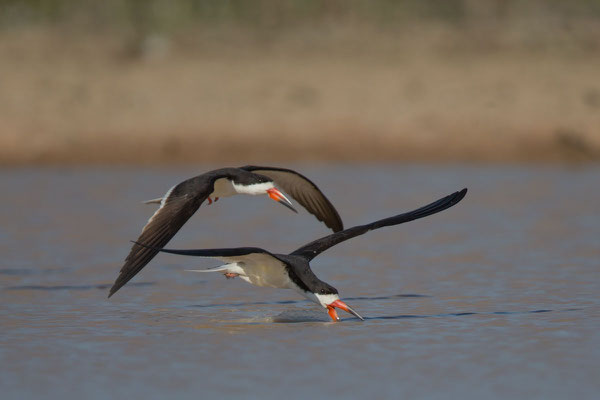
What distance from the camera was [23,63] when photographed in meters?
21.4

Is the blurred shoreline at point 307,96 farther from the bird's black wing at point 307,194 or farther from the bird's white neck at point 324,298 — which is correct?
the bird's white neck at point 324,298

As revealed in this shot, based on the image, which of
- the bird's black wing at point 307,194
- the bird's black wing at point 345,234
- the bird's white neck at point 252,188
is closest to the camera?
the bird's black wing at point 345,234

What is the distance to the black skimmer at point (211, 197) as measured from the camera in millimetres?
8203

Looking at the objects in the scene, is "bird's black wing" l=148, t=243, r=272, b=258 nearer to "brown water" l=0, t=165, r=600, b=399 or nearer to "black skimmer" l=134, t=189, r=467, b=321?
"black skimmer" l=134, t=189, r=467, b=321

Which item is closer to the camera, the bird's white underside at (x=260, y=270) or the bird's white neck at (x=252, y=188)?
the bird's white underside at (x=260, y=270)

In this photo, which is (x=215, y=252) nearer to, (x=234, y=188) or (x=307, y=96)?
(x=234, y=188)

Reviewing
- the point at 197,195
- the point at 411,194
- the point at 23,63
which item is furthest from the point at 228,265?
the point at 23,63

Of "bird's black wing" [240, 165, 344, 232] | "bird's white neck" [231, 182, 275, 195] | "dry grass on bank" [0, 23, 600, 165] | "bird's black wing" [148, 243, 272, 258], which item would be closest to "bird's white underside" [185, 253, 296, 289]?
"bird's black wing" [148, 243, 272, 258]

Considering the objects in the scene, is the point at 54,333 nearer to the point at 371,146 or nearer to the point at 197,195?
the point at 197,195

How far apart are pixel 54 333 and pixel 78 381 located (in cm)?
142

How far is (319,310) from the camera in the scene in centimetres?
881

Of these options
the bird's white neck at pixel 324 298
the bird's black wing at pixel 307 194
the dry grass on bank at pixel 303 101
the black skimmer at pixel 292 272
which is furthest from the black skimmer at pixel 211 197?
the dry grass on bank at pixel 303 101

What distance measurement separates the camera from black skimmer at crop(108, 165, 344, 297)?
8203mm

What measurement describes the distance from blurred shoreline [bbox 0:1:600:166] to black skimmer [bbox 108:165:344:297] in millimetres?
8435
